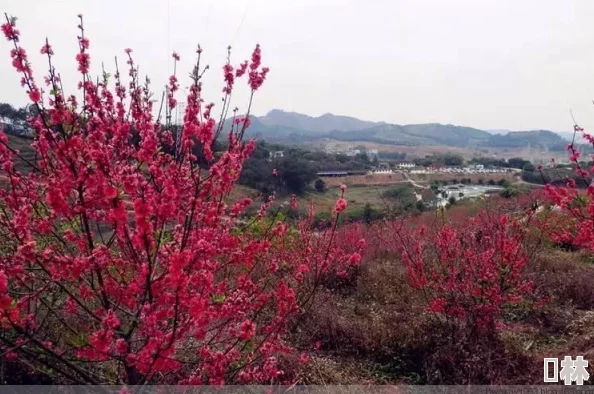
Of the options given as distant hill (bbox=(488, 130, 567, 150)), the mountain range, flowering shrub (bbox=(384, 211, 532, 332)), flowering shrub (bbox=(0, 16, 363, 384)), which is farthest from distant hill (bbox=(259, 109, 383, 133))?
flowering shrub (bbox=(0, 16, 363, 384))

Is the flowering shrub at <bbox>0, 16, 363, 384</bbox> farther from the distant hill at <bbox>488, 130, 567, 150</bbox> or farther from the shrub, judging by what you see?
the distant hill at <bbox>488, 130, 567, 150</bbox>

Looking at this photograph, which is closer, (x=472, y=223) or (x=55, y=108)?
(x=55, y=108)

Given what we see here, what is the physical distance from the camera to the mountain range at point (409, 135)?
83.2 metres

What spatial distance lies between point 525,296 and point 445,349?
3.10 meters

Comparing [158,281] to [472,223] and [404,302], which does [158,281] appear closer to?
[404,302]

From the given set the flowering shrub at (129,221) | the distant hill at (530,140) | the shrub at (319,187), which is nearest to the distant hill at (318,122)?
the distant hill at (530,140)

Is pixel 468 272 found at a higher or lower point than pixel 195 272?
lower

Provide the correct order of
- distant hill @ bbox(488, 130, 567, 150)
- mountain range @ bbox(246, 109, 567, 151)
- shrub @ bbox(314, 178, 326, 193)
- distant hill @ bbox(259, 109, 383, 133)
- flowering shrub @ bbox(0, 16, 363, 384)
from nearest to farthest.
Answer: flowering shrub @ bbox(0, 16, 363, 384) < shrub @ bbox(314, 178, 326, 193) < distant hill @ bbox(488, 130, 567, 150) < mountain range @ bbox(246, 109, 567, 151) < distant hill @ bbox(259, 109, 383, 133)

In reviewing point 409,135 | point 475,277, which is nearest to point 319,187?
point 475,277

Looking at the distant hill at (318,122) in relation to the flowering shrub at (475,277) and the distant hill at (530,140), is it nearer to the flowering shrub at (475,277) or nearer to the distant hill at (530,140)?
the distant hill at (530,140)

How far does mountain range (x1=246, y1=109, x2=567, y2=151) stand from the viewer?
8319cm

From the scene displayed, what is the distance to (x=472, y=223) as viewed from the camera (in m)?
8.45

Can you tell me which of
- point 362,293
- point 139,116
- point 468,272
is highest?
point 139,116

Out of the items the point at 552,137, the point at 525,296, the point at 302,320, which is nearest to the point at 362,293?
the point at 302,320
